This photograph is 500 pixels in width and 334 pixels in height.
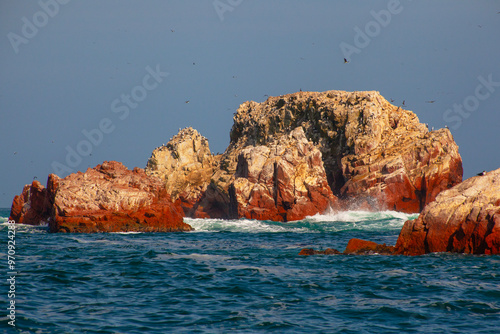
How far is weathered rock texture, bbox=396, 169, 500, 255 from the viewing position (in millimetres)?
23969

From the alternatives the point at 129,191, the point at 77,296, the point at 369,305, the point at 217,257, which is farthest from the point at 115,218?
the point at 369,305

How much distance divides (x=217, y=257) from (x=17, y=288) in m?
11.4

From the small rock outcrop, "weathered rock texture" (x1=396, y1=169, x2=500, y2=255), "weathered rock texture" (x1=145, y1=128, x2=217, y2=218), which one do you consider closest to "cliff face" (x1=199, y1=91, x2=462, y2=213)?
"weathered rock texture" (x1=145, y1=128, x2=217, y2=218)

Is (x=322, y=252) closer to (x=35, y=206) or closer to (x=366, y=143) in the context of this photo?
(x=35, y=206)

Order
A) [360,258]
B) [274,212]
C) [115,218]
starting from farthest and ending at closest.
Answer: [274,212]
[115,218]
[360,258]

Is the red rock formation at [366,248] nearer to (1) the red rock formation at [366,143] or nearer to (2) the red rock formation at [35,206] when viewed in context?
(2) the red rock formation at [35,206]

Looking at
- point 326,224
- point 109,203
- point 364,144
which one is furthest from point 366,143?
point 109,203

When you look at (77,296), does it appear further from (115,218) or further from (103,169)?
(103,169)

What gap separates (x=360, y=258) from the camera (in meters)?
26.4

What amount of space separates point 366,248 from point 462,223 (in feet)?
17.6

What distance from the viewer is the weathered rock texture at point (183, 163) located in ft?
283

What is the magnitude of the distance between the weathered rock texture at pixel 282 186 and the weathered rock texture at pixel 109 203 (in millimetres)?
16226

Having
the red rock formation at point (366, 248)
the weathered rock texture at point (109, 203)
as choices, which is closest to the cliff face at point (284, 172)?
the weathered rock texture at point (109, 203)

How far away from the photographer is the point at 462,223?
24.6 m
